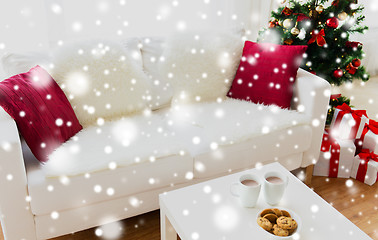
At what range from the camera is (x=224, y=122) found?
74.2 inches

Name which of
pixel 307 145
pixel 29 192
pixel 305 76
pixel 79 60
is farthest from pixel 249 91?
pixel 29 192

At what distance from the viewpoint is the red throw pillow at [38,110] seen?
1412mm

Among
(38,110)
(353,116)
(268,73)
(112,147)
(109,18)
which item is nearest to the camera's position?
(38,110)

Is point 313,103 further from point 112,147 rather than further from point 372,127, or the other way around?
point 112,147

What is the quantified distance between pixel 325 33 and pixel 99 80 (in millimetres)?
1539

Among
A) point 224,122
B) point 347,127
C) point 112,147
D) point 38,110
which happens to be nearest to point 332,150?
point 347,127

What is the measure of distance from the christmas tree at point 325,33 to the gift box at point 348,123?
35cm

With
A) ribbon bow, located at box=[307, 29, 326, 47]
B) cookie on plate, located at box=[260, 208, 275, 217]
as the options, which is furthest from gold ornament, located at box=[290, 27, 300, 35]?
cookie on plate, located at box=[260, 208, 275, 217]

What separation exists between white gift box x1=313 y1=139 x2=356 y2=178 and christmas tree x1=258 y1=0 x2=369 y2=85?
0.57 metres

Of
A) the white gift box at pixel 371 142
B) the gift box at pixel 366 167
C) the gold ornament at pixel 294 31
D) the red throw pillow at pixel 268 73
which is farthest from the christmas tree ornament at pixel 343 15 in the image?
the gift box at pixel 366 167

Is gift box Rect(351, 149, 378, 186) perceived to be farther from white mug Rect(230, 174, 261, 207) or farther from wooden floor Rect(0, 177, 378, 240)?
white mug Rect(230, 174, 261, 207)

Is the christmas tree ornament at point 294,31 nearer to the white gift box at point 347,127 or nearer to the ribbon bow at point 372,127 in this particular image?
the white gift box at point 347,127

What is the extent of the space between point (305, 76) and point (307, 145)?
406mm

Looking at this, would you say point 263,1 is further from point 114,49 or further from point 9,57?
point 9,57
